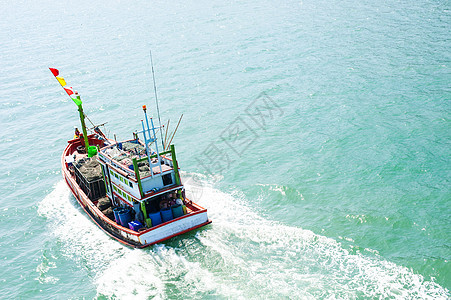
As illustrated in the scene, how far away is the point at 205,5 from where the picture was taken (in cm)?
8525

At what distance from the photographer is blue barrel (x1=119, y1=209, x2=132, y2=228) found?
22055 millimetres

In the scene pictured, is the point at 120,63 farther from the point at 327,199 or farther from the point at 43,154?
the point at 327,199

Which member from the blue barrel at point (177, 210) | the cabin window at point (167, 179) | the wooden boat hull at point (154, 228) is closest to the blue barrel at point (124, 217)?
the wooden boat hull at point (154, 228)

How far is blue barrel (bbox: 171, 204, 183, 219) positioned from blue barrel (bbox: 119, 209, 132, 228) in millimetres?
2443

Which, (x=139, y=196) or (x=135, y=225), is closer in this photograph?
(x=139, y=196)

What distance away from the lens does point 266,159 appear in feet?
93.3

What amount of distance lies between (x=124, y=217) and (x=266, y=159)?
1038 cm

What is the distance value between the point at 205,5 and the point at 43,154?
59.5m

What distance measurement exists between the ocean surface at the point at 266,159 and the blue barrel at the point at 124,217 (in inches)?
45.9

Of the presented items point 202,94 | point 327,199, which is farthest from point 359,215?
point 202,94

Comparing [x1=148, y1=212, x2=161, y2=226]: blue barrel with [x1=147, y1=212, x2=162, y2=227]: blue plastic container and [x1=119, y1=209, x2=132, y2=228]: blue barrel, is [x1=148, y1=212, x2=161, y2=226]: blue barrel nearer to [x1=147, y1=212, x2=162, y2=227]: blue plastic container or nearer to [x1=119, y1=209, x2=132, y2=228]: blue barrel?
[x1=147, y1=212, x2=162, y2=227]: blue plastic container

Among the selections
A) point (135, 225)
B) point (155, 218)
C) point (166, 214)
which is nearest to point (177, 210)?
point (166, 214)

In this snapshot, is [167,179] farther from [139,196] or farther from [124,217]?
[124,217]

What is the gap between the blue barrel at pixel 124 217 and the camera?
2205 cm
